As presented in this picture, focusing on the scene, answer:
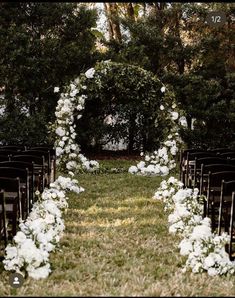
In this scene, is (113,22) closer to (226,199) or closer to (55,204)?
(55,204)

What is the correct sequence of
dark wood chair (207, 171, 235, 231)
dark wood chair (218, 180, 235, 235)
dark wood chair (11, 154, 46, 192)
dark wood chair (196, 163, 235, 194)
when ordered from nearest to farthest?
dark wood chair (218, 180, 235, 235), dark wood chair (207, 171, 235, 231), dark wood chair (196, 163, 235, 194), dark wood chair (11, 154, 46, 192)

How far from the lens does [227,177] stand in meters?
7.54

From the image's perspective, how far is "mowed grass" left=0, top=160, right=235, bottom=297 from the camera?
5324 millimetres

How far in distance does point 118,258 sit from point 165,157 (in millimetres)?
8347

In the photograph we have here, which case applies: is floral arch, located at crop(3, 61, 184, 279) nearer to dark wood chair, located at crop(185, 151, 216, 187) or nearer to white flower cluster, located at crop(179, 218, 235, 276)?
white flower cluster, located at crop(179, 218, 235, 276)

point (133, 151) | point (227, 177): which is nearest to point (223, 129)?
point (133, 151)

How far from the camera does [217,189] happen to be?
8.11 metres

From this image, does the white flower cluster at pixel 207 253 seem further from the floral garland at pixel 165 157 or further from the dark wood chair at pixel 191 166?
the floral garland at pixel 165 157

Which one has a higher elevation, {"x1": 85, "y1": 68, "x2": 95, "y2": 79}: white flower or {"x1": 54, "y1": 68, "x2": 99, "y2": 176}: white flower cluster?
{"x1": 85, "y1": 68, "x2": 95, "y2": 79}: white flower

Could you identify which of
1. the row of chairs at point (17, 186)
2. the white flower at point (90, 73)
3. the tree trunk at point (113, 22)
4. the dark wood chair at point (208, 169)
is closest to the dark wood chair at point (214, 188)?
the dark wood chair at point (208, 169)

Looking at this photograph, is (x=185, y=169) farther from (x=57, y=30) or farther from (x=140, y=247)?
(x=57, y=30)

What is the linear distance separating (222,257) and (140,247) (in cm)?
147

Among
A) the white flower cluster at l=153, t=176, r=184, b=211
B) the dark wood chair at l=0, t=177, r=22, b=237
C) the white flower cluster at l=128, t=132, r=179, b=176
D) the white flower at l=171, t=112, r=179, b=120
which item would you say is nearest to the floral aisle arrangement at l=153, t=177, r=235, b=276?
the dark wood chair at l=0, t=177, r=22, b=237

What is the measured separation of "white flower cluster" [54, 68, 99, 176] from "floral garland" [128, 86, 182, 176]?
1.32 meters
